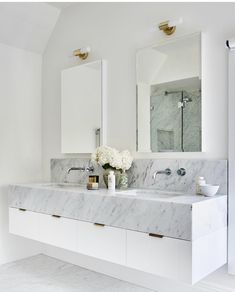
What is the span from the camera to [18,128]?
346cm

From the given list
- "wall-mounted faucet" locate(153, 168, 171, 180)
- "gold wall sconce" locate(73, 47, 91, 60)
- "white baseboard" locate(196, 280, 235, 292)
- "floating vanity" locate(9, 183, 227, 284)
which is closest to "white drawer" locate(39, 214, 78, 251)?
"floating vanity" locate(9, 183, 227, 284)

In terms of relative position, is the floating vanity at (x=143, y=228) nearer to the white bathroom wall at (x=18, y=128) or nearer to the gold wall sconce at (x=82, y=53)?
the white bathroom wall at (x=18, y=128)

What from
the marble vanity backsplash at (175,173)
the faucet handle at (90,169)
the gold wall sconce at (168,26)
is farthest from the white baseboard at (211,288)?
the gold wall sconce at (168,26)

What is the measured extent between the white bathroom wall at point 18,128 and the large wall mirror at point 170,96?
1.38 meters

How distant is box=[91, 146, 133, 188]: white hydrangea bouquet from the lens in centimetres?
266

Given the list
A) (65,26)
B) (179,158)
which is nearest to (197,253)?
(179,158)

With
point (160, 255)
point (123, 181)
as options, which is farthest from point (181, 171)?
point (160, 255)

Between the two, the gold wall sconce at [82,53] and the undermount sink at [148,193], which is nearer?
the undermount sink at [148,193]

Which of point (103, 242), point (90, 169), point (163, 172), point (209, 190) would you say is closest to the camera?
point (209, 190)

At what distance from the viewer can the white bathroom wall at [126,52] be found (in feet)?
7.57

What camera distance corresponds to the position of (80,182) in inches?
126

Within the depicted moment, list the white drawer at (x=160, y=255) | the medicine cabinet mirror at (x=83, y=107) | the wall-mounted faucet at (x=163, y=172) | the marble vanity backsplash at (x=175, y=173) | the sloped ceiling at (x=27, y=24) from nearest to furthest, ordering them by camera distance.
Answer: the white drawer at (x=160, y=255)
the marble vanity backsplash at (x=175, y=173)
the wall-mounted faucet at (x=163, y=172)
the medicine cabinet mirror at (x=83, y=107)
the sloped ceiling at (x=27, y=24)

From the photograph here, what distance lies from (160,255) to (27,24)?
8.56 feet

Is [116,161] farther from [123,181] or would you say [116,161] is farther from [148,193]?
[148,193]
